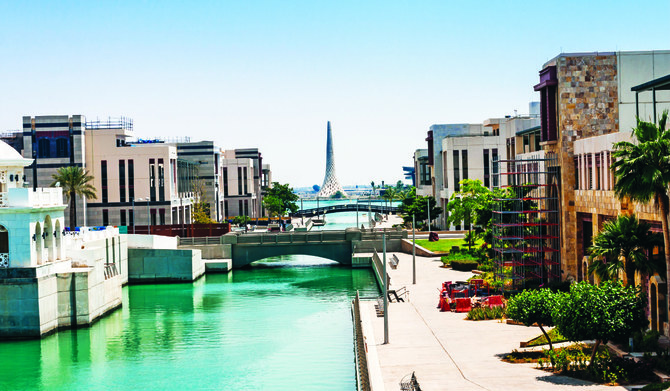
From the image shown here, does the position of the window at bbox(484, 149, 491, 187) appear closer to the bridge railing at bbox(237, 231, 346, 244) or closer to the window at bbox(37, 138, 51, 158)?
the bridge railing at bbox(237, 231, 346, 244)

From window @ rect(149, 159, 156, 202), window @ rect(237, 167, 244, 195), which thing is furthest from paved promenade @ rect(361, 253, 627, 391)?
window @ rect(237, 167, 244, 195)

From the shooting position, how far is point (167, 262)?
294 ft

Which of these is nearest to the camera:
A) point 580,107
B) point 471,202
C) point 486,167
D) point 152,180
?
point 580,107

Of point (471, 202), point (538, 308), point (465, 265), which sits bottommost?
point (465, 265)

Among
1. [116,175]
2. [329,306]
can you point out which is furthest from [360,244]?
[116,175]

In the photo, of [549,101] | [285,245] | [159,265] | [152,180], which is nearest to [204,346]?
[549,101]

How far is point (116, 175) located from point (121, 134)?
20.9ft

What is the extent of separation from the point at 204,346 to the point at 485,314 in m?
18.0

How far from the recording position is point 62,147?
12412 cm

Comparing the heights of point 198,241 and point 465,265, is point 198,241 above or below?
above

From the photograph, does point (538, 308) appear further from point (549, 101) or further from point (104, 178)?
point (104, 178)

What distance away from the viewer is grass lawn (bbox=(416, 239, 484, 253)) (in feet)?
306

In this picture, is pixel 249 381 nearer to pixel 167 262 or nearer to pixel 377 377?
pixel 377 377

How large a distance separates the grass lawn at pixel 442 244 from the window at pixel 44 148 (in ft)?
186
